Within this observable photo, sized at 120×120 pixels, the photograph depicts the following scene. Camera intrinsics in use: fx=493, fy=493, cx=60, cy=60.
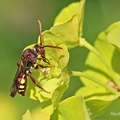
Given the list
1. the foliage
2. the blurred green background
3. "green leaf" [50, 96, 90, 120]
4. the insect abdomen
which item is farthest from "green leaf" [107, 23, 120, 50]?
the blurred green background

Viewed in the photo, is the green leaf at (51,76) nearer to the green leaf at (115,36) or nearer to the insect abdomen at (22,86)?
the insect abdomen at (22,86)

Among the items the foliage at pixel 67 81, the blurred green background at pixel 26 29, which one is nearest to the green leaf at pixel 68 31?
the foliage at pixel 67 81

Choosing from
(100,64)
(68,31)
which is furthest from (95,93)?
(68,31)

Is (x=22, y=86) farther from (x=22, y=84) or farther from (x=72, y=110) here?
(x=72, y=110)

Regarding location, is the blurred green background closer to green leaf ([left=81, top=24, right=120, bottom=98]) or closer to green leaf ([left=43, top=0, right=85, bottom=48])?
green leaf ([left=81, top=24, right=120, bottom=98])

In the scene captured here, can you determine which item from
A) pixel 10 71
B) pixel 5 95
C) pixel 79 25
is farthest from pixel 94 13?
pixel 79 25

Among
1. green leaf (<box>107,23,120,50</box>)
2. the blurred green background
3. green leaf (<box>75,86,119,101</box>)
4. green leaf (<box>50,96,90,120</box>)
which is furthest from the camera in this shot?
the blurred green background
